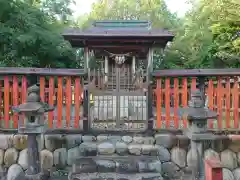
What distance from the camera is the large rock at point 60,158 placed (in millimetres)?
7590

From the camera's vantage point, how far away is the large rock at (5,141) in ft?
24.5

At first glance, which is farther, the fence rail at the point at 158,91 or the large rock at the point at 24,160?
the fence rail at the point at 158,91

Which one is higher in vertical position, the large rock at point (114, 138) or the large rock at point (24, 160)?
the large rock at point (114, 138)

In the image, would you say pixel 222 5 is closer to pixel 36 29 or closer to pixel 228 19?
pixel 228 19

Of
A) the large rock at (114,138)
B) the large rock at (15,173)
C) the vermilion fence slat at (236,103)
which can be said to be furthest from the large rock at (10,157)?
the vermilion fence slat at (236,103)

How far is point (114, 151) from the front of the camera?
7555 mm

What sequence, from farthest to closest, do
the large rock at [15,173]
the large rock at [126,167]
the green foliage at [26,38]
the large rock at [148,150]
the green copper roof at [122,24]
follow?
1. the green foliage at [26,38]
2. the green copper roof at [122,24]
3. the large rock at [148,150]
4. the large rock at [15,173]
5. the large rock at [126,167]

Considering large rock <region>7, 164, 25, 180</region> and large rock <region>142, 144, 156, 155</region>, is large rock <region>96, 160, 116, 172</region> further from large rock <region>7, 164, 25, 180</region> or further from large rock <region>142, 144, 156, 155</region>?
large rock <region>7, 164, 25, 180</region>

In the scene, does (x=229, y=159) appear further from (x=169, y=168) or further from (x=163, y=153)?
(x=163, y=153)

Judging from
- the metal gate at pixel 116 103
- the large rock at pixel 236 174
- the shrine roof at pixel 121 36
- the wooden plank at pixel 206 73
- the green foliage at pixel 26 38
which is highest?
the green foliage at pixel 26 38

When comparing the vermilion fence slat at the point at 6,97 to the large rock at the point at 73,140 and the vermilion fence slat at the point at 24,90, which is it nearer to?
the vermilion fence slat at the point at 24,90

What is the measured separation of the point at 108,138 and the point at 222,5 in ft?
23.6

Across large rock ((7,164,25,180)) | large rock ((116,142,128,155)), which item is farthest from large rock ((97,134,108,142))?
large rock ((7,164,25,180))

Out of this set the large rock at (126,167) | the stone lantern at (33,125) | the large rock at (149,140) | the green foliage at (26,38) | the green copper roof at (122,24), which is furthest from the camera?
the green foliage at (26,38)
